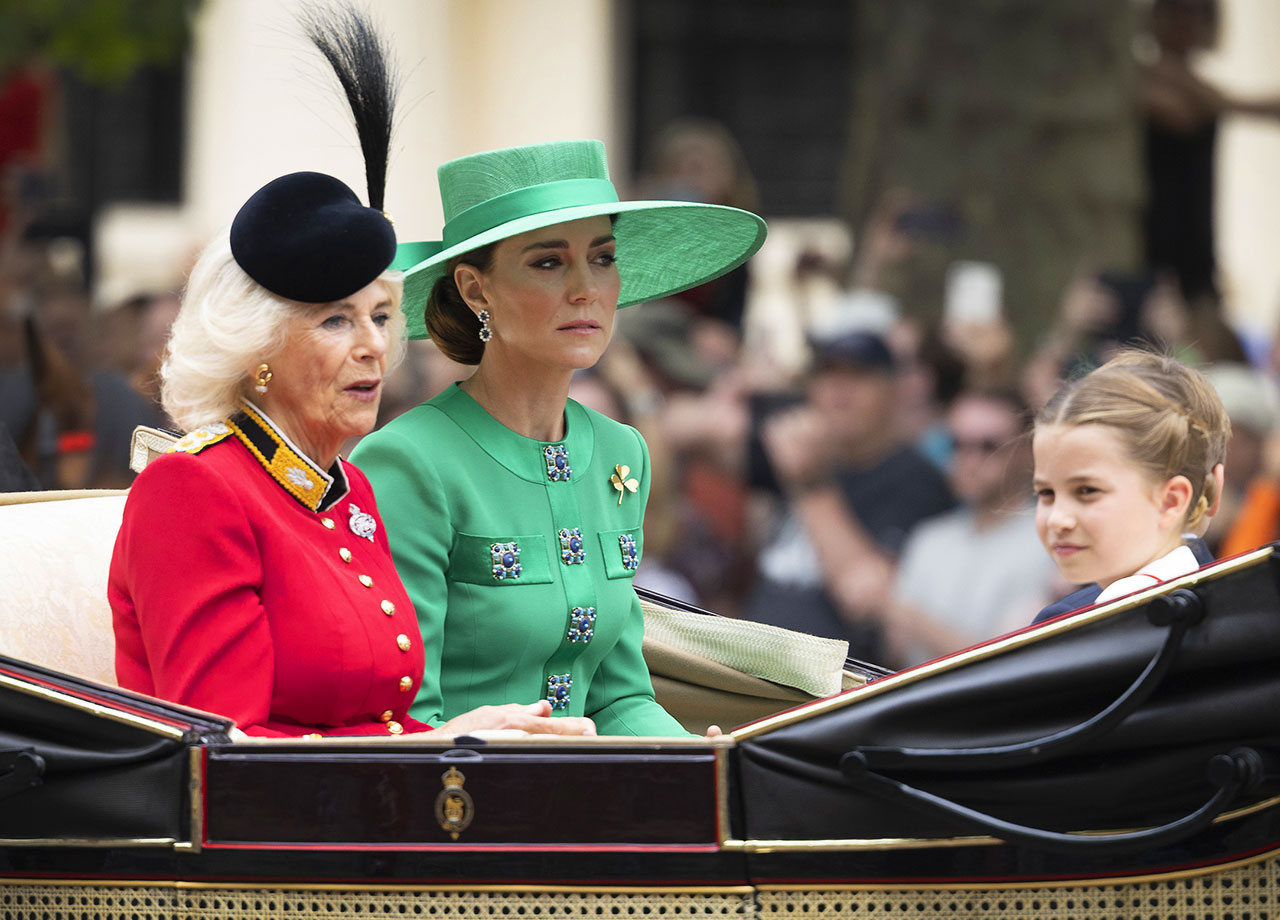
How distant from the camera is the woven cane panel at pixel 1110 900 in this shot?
7.25ft

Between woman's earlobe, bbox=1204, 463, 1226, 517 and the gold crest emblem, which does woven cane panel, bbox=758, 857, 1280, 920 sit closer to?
the gold crest emblem

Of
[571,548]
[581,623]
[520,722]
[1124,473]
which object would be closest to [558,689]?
[581,623]

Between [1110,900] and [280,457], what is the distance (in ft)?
4.26

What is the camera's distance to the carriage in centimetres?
217

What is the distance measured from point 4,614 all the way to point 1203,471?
1.99m

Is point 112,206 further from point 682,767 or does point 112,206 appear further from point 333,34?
point 682,767

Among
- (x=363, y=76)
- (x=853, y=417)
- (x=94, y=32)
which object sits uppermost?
(x=94, y=32)

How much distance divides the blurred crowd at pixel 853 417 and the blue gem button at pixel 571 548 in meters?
2.48

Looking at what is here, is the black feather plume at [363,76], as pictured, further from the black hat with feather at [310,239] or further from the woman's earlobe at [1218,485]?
the woman's earlobe at [1218,485]

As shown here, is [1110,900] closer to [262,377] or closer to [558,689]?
[558,689]

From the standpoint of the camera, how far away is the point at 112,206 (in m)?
14.9

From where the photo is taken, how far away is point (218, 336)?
100 inches

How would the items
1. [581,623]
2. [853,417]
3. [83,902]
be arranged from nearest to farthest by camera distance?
[83,902] → [581,623] → [853,417]

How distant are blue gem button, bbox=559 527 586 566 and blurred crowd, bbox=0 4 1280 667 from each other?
2.48 meters
